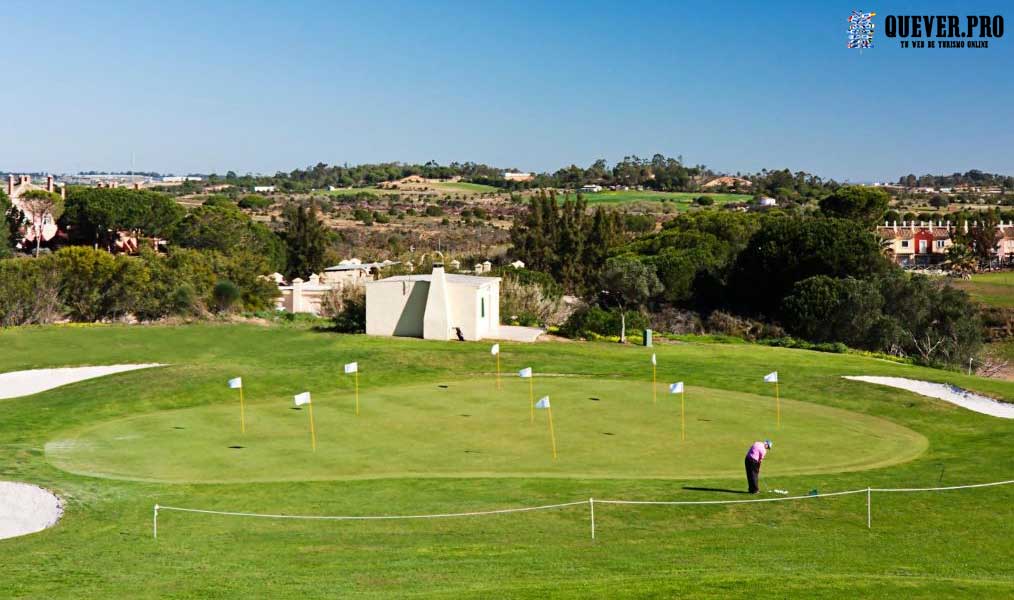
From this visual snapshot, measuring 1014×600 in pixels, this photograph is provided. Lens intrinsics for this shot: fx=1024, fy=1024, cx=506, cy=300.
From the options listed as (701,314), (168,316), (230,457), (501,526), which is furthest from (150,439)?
(701,314)

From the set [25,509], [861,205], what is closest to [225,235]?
[861,205]

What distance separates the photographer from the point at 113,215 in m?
91.4

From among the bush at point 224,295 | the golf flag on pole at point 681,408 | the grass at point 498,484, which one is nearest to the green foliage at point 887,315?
the grass at point 498,484

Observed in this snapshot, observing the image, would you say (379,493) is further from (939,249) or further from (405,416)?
(939,249)

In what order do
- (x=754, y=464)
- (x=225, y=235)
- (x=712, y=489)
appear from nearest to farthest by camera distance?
(x=754, y=464), (x=712, y=489), (x=225, y=235)

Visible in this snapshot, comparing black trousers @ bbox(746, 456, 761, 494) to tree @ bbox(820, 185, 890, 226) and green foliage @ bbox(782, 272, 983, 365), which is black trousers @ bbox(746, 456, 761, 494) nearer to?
green foliage @ bbox(782, 272, 983, 365)

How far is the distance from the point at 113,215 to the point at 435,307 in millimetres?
55899

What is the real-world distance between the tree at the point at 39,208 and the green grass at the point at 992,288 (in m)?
82.0

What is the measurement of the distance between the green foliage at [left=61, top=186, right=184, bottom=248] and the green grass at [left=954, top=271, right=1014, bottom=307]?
6821cm

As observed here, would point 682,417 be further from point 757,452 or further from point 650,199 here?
point 650,199

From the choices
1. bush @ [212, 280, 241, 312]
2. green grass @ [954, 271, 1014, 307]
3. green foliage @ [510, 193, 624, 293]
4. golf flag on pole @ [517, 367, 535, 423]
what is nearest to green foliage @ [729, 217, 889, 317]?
green foliage @ [510, 193, 624, 293]

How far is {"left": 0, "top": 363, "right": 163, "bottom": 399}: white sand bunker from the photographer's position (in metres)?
34.5

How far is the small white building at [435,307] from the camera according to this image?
151 ft

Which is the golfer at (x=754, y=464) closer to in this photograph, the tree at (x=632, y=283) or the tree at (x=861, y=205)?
the tree at (x=632, y=283)
